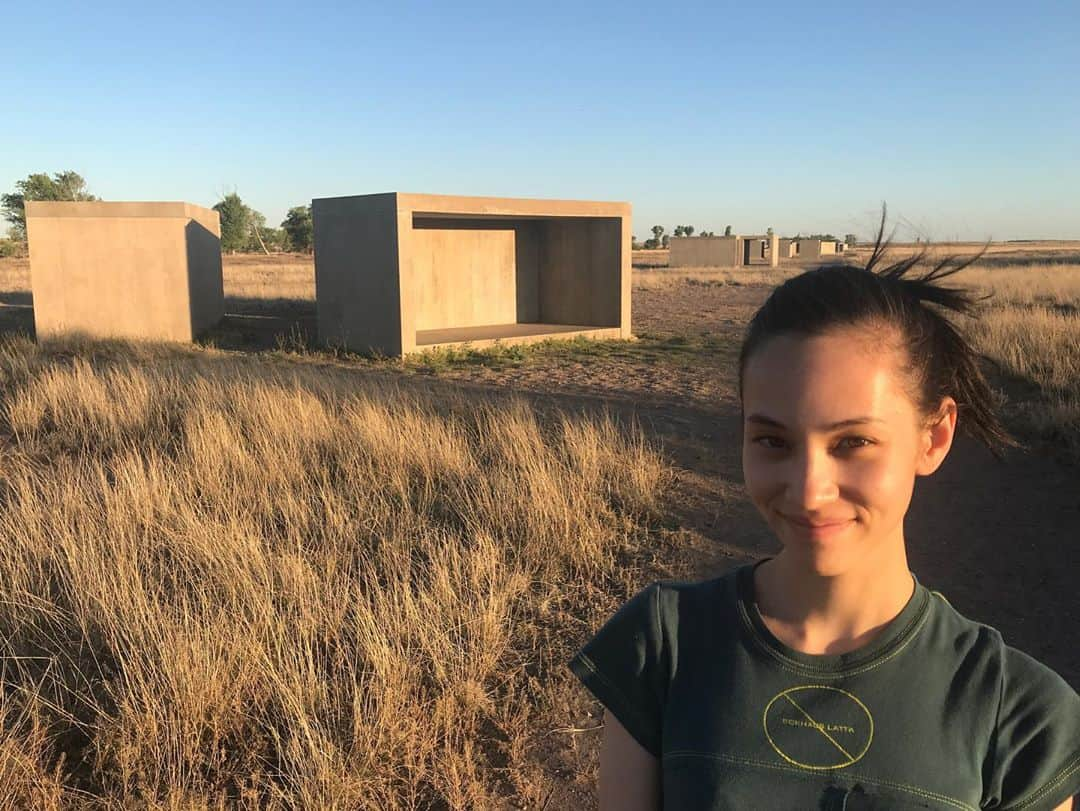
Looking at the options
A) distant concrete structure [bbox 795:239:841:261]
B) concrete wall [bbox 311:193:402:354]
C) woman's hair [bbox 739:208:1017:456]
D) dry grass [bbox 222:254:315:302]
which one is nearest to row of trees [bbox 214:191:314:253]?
dry grass [bbox 222:254:315:302]

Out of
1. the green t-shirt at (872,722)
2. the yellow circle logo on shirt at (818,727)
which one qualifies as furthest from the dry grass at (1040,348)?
the yellow circle logo on shirt at (818,727)

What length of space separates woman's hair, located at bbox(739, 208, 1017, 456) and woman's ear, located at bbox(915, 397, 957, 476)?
22 mm

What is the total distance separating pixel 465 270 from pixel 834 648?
55.0 feet

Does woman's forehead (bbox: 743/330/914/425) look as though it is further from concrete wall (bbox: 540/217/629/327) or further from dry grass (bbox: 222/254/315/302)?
dry grass (bbox: 222/254/315/302)

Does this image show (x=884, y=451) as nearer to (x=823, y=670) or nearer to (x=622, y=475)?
(x=823, y=670)

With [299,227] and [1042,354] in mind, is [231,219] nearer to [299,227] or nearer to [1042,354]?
[299,227]

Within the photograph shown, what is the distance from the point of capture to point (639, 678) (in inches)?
53.2

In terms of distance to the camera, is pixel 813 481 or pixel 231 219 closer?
pixel 813 481

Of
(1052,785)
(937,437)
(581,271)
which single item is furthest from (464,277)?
(1052,785)

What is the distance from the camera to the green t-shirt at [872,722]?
1183mm

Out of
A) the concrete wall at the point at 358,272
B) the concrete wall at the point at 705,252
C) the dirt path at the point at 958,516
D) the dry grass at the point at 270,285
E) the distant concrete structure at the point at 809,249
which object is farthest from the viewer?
the distant concrete structure at the point at 809,249

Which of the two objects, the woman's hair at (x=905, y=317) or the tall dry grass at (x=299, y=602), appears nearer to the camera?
the woman's hair at (x=905, y=317)

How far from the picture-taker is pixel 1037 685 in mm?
1219

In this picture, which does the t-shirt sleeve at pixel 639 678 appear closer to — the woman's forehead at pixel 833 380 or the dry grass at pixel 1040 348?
the woman's forehead at pixel 833 380
